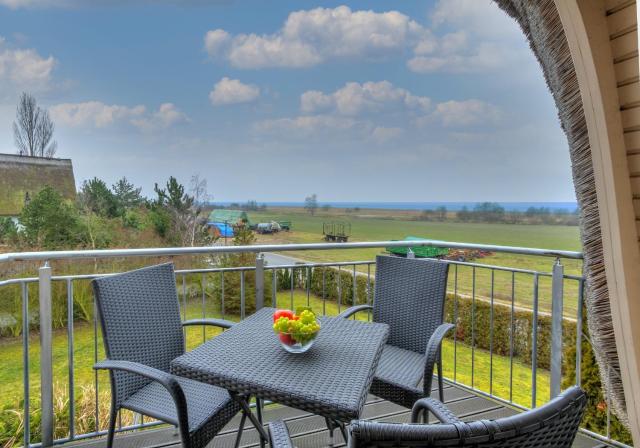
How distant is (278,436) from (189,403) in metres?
0.87

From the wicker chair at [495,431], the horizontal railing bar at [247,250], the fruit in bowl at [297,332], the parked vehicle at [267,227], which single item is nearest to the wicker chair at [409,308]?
the horizontal railing bar at [247,250]

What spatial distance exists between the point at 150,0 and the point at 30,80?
678 centimetres

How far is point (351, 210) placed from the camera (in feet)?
48.8

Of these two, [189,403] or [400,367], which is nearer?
[189,403]

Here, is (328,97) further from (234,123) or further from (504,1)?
(504,1)

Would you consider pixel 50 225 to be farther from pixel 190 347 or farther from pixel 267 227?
pixel 190 347

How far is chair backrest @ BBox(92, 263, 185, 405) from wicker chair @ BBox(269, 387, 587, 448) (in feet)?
5.16

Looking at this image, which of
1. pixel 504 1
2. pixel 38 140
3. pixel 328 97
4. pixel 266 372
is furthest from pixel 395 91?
pixel 266 372

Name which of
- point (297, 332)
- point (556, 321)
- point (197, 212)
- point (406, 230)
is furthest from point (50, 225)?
point (556, 321)

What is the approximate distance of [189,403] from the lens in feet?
6.38

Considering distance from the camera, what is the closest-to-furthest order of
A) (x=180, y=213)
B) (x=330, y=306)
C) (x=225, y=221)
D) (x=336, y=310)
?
(x=336, y=310) → (x=330, y=306) → (x=225, y=221) → (x=180, y=213)

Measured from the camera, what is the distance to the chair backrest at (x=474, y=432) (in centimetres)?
76

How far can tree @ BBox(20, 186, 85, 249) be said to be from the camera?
43.9 ft

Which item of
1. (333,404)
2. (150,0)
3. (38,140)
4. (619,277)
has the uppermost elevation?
(150,0)
